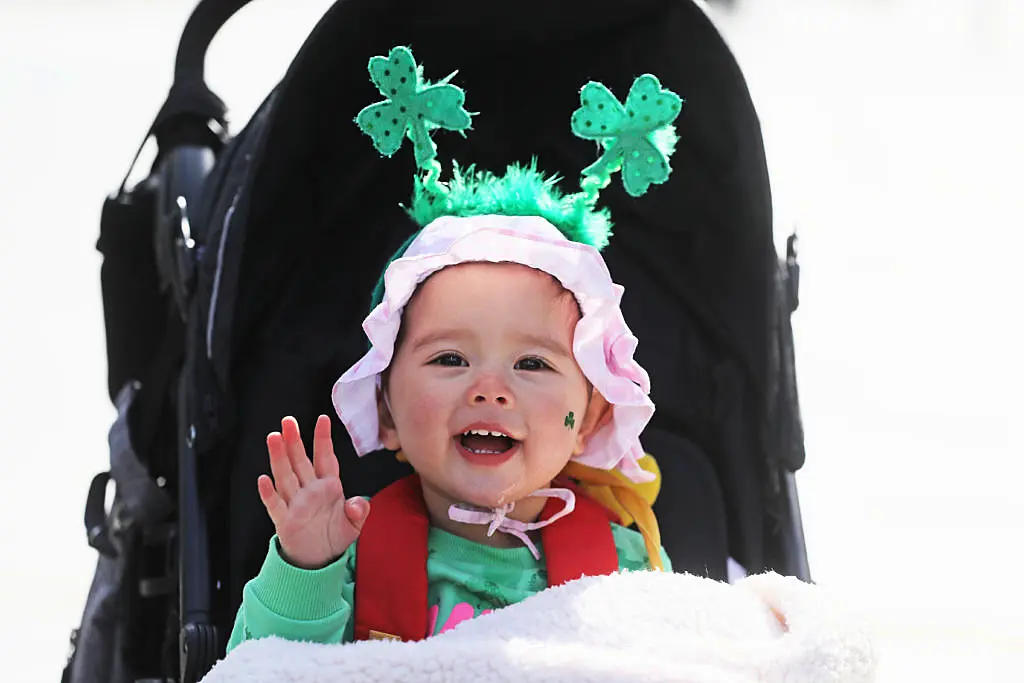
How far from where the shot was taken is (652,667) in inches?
33.1

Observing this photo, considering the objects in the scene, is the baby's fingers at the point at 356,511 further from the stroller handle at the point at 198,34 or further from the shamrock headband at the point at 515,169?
the stroller handle at the point at 198,34

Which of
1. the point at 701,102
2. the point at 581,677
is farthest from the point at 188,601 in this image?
the point at 701,102

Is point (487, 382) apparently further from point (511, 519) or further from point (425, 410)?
point (511, 519)

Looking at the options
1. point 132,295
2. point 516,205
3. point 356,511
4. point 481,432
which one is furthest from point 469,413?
point 132,295

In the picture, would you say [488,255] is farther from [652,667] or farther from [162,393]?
[162,393]

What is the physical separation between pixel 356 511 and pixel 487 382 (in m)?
0.16

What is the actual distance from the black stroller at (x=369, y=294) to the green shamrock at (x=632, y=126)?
20 cm

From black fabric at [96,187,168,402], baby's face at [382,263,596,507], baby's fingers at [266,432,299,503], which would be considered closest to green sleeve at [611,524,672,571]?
baby's face at [382,263,596,507]

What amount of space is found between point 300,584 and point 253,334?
535 millimetres

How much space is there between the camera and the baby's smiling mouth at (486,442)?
1.08 metres

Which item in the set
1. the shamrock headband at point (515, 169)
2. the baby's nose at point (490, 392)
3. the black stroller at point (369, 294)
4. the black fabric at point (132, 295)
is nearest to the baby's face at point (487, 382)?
the baby's nose at point (490, 392)

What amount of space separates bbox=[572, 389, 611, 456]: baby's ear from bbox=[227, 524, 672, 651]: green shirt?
101 millimetres

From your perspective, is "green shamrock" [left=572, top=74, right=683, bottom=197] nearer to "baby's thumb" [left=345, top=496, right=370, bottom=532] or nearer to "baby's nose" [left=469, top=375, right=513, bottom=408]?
"baby's nose" [left=469, top=375, right=513, bottom=408]

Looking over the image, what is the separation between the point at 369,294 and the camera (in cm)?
150
